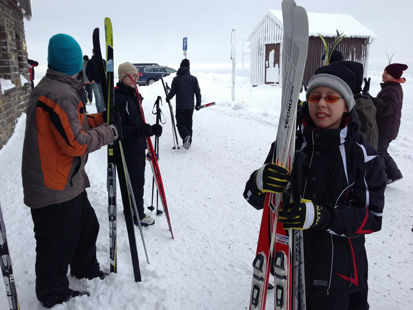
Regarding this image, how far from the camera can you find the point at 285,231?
1.66m

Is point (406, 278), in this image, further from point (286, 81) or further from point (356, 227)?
point (286, 81)

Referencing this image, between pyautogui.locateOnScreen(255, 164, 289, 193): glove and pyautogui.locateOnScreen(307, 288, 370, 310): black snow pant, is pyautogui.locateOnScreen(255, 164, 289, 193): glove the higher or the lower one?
the higher one

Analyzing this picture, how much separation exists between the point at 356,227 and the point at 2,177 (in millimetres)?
5282

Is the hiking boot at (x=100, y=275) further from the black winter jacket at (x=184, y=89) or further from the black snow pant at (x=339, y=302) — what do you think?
the black winter jacket at (x=184, y=89)

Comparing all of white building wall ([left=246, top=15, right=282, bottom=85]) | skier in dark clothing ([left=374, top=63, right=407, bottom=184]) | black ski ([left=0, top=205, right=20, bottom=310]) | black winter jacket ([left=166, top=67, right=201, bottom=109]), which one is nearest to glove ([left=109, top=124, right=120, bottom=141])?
black ski ([left=0, top=205, right=20, bottom=310])

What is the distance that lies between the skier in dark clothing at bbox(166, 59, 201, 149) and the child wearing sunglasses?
5433 millimetres

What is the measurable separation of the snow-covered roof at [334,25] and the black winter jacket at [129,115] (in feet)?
58.4

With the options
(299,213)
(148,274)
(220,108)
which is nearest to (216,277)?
(148,274)

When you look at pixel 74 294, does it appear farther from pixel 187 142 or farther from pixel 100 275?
pixel 187 142

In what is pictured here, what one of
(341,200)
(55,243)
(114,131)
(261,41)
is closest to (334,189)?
(341,200)

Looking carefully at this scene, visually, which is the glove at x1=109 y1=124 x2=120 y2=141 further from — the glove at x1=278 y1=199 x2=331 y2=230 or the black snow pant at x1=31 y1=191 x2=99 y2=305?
the glove at x1=278 y1=199 x2=331 y2=230

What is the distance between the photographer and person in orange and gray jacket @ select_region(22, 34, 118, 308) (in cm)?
198

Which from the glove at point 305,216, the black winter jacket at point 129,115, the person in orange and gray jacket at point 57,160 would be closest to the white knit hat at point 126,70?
the black winter jacket at point 129,115

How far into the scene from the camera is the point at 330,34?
19125mm
